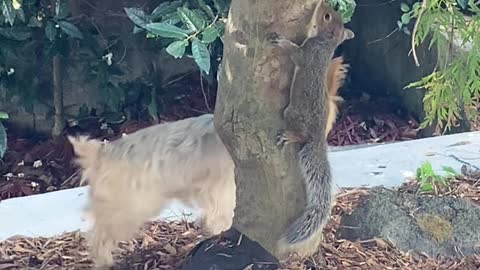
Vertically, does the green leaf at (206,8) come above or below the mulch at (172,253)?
above

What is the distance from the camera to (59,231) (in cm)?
427

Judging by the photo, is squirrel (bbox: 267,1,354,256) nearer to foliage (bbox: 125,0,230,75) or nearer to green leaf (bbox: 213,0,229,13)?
foliage (bbox: 125,0,230,75)

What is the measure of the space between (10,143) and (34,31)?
106 cm

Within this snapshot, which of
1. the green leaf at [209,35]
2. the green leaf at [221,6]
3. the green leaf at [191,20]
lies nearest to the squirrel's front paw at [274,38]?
the green leaf at [209,35]

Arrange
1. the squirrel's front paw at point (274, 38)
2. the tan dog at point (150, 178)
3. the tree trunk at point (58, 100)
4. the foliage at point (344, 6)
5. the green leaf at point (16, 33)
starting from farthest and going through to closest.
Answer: the tree trunk at point (58, 100), the green leaf at point (16, 33), the foliage at point (344, 6), the tan dog at point (150, 178), the squirrel's front paw at point (274, 38)

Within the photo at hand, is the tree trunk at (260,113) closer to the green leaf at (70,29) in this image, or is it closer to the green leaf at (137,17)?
the green leaf at (137,17)

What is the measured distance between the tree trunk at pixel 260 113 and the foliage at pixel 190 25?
0.93m

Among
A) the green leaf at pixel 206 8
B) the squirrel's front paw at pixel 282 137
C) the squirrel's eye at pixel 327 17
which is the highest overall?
the squirrel's eye at pixel 327 17

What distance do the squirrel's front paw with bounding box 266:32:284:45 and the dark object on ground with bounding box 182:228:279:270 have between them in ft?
2.73

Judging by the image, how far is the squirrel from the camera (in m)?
3.28

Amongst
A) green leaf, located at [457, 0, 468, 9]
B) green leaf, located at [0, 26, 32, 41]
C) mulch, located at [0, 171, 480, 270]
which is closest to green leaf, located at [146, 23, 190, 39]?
mulch, located at [0, 171, 480, 270]

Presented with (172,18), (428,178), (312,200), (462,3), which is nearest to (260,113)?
(312,200)

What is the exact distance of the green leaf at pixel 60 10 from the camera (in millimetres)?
6281

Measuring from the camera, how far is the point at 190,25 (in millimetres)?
4680
